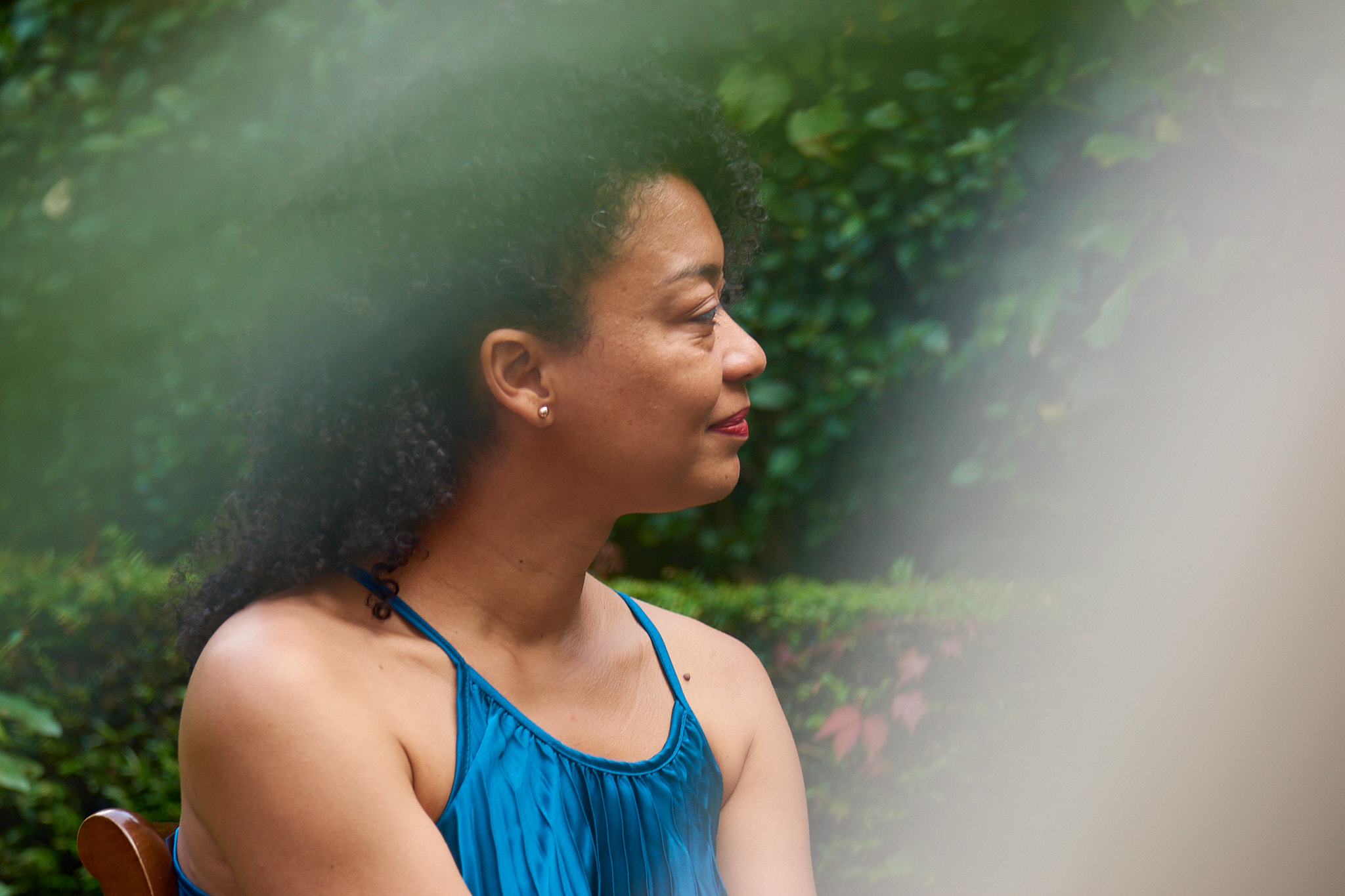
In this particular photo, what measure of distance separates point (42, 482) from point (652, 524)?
2.33 metres

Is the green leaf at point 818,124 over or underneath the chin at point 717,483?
underneath

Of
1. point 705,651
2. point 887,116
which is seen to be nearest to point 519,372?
point 705,651

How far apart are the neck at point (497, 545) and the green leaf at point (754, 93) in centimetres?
141

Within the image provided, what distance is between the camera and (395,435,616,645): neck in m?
1.35

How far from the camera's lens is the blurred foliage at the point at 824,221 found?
189 centimetres

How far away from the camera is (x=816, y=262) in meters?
2.63

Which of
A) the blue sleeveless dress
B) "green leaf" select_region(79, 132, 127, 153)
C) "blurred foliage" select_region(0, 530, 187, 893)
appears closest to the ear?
the blue sleeveless dress

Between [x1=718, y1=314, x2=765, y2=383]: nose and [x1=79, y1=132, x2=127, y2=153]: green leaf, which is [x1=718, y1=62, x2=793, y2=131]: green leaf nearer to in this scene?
[x1=718, y1=314, x2=765, y2=383]: nose

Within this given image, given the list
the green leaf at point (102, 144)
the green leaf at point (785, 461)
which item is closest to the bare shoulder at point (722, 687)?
the green leaf at point (785, 461)

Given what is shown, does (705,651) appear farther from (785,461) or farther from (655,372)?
(785,461)

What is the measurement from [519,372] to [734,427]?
27cm

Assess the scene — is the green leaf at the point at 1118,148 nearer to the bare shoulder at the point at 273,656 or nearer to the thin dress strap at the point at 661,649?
the thin dress strap at the point at 661,649

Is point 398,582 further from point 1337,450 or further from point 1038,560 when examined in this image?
point 1038,560

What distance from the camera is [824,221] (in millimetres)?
2592
